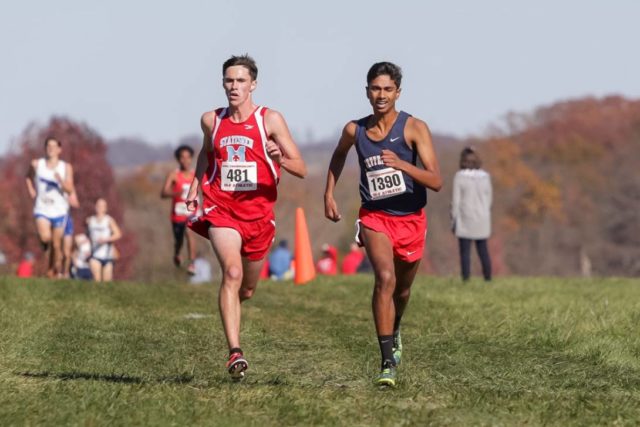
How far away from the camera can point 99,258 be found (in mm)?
22562

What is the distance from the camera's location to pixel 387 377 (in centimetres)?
861

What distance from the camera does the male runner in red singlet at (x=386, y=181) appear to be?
9.12 meters

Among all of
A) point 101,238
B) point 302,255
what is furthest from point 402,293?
point 101,238

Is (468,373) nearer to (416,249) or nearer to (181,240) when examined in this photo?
(416,249)

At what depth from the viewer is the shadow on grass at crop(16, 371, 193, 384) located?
348 inches

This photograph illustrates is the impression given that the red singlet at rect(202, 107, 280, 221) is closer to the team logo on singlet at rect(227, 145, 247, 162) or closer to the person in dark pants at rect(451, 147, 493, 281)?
the team logo on singlet at rect(227, 145, 247, 162)

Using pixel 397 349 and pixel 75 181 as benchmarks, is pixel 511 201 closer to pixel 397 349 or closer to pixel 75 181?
pixel 75 181

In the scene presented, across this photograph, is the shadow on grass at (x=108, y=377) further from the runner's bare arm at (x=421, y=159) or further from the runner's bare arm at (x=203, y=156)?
the runner's bare arm at (x=421, y=159)

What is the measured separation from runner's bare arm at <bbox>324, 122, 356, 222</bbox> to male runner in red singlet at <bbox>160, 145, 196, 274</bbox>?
9.81 metres

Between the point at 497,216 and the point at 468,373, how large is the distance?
7494 centimetres

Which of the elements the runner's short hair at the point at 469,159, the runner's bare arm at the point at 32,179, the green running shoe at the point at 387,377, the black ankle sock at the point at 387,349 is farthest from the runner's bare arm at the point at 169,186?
the green running shoe at the point at 387,377

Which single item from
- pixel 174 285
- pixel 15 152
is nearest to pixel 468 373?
pixel 174 285

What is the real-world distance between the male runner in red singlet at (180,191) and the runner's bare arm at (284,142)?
9.74 m

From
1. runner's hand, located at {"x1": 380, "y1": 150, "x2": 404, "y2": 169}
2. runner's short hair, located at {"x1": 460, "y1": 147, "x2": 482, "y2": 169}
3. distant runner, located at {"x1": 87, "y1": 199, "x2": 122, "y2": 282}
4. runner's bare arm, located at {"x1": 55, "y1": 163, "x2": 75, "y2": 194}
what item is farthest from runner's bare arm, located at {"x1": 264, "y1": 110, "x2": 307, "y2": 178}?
distant runner, located at {"x1": 87, "y1": 199, "x2": 122, "y2": 282}
